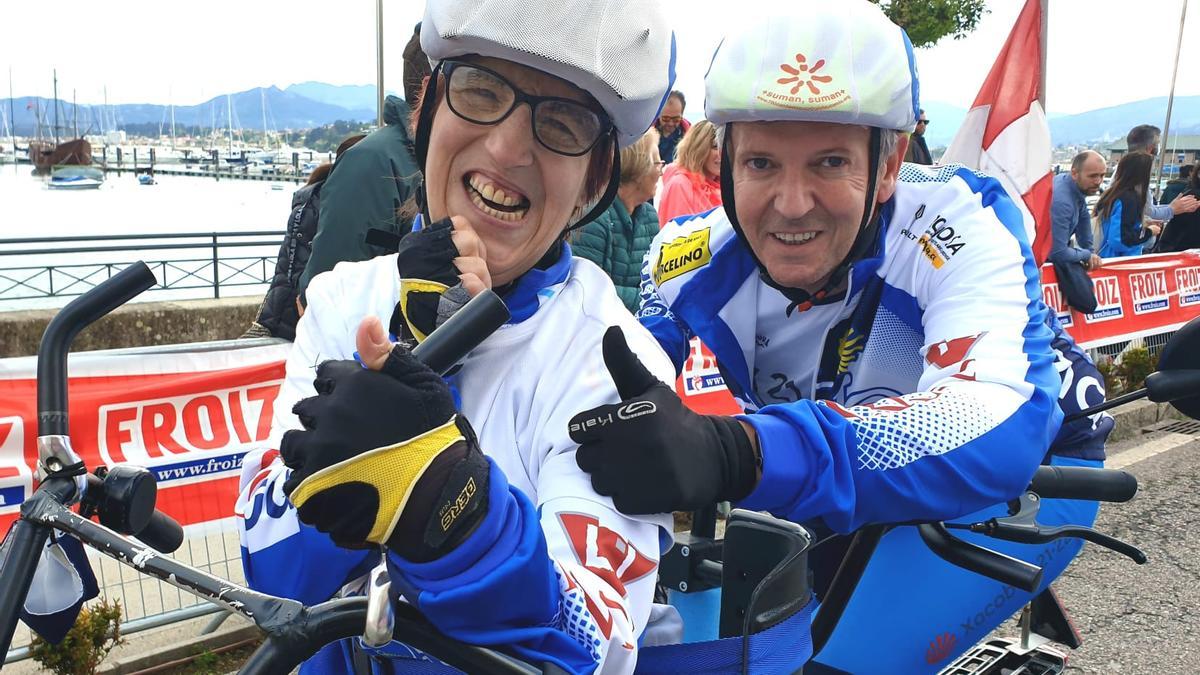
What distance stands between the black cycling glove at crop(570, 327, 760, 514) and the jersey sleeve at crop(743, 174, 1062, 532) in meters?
0.20

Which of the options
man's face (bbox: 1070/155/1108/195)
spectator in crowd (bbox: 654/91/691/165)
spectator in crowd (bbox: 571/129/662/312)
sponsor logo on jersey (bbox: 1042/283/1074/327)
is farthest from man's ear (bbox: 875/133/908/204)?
man's face (bbox: 1070/155/1108/195)

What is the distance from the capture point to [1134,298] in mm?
7930

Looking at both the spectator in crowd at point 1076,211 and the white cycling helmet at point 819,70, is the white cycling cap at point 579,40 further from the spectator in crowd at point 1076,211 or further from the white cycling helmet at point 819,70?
the spectator in crowd at point 1076,211

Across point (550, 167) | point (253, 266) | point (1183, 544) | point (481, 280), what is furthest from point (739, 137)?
point (253, 266)

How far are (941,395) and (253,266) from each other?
8.50 meters

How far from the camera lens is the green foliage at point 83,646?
308cm

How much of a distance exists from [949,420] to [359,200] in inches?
88.2

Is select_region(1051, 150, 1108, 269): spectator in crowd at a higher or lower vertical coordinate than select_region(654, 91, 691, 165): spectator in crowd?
lower

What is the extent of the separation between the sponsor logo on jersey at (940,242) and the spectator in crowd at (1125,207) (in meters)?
7.35

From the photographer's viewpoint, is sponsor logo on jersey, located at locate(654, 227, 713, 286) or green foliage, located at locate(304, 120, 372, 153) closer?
sponsor logo on jersey, located at locate(654, 227, 713, 286)

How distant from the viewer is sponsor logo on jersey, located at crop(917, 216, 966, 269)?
2.06m

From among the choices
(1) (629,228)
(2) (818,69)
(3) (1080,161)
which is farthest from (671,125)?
(2) (818,69)

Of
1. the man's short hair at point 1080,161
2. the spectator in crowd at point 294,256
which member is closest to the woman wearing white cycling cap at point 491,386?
the spectator in crowd at point 294,256

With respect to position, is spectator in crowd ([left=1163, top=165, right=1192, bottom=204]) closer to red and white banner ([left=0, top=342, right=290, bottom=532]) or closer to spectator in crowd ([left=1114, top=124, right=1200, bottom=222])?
spectator in crowd ([left=1114, top=124, right=1200, bottom=222])
